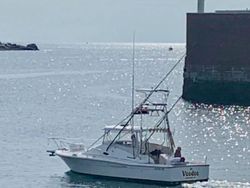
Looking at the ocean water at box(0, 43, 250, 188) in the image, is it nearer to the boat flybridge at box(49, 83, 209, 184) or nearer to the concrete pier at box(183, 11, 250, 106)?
the boat flybridge at box(49, 83, 209, 184)

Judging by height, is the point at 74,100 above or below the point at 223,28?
below

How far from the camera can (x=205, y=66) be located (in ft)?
275

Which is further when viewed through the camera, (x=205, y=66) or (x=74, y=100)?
(x=74, y=100)

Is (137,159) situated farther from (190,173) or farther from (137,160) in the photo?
(190,173)

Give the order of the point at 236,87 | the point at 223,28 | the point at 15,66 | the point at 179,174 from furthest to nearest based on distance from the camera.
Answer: the point at 15,66 < the point at 223,28 < the point at 236,87 < the point at 179,174

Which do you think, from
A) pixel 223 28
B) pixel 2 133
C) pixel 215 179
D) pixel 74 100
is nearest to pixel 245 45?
pixel 223 28

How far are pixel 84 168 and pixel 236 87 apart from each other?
135 feet

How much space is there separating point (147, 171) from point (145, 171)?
0.08 meters

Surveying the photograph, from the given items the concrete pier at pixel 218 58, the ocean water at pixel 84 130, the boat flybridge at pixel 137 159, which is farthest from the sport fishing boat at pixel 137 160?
the concrete pier at pixel 218 58

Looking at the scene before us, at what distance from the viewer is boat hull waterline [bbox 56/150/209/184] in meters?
37.2

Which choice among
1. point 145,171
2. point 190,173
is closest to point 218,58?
point 145,171

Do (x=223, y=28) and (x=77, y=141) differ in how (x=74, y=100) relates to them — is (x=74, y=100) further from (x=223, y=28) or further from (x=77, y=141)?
(x=77, y=141)

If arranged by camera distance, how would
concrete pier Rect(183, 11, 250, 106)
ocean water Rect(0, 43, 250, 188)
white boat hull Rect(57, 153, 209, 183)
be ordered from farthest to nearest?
concrete pier Rect(183, 11, 250, 106)
ocean water Rect(0, 43, 250, 188)
white boat hull Rect(57, 153, 209, 183)

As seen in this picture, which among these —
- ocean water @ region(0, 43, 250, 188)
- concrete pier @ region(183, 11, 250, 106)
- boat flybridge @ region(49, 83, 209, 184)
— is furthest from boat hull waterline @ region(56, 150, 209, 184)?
concrete pier @ region(183, 11, 250, 106)
